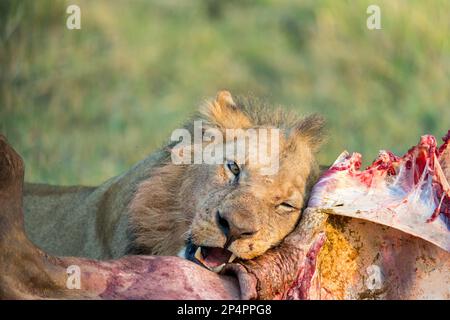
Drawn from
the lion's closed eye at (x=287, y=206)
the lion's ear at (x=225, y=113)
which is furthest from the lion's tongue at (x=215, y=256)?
the lion's ear at (x=225, y=113)

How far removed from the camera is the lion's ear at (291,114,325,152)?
6.75 m

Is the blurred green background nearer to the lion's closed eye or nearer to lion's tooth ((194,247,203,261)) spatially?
the lion's closed eye

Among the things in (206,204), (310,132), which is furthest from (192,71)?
(206,204)

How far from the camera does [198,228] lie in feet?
19.7

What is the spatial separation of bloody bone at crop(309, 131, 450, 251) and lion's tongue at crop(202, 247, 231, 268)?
21.3 inches

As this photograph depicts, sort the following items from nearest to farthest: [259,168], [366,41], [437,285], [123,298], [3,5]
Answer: [123,298], [437,285], [259,168], [3,5], [366,41]

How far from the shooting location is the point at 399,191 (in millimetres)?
6020

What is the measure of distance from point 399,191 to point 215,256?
1.01m

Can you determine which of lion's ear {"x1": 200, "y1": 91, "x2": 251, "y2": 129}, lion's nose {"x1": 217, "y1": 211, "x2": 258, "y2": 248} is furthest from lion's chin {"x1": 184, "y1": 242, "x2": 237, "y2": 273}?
lion's ear {"x1": 200, "y1": 91, "x2": 251, "y2": 129}

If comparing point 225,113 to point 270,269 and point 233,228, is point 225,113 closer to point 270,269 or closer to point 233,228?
point 233,228

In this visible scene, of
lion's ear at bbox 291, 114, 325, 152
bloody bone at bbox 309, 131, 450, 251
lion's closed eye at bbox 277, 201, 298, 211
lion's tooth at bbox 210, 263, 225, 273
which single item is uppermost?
lion's ear at bbox 291, 114, 325, 152

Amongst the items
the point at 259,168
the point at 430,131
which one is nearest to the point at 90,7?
the point at 430,131
